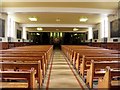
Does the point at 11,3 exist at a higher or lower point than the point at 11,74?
higher

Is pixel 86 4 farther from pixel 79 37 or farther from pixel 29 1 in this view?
pixel 79 37

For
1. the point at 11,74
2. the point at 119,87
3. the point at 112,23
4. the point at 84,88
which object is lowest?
the point at 84,88

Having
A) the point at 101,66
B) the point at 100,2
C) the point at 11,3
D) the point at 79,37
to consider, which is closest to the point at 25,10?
the point at 11,3

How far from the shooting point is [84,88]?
4.36m

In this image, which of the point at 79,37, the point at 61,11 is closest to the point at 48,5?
the point at 61,11

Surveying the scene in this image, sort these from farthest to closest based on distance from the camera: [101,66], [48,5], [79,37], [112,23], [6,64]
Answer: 1. [79,37]
2. [112,23]
3. [48,5]
4. [101,66]
5. [6,64]

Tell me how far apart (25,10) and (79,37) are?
2315cm

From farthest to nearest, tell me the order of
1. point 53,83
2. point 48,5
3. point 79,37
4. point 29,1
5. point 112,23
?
1. point 79,37
2. point 112,23
3. point 48,5
4. point 29,1
5. point 53,83

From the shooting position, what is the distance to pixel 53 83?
486 centimetres

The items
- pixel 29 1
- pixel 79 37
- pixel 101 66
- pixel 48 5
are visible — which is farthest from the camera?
pixel 79 37

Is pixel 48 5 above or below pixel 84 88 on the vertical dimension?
above

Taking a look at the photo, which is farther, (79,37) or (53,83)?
(79,37)

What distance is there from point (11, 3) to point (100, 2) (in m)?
4.65

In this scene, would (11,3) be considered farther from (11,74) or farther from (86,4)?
(11,74)
